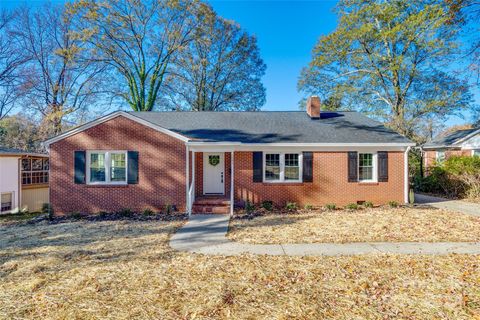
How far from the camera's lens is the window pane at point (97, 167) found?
1081 centimetres

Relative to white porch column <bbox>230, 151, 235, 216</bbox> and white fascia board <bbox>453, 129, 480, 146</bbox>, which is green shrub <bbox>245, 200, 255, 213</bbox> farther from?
white fascia board <bbox>453, 129, 480, 146</bbox>

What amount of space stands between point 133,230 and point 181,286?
4419mm

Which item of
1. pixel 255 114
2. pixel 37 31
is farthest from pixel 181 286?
pixel 37 31

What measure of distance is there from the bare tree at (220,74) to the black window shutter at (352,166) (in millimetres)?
17260

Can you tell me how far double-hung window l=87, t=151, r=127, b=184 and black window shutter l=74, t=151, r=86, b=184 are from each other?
212mm

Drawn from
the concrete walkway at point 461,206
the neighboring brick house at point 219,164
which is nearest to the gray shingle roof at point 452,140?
the concrete walkway at point 461,206

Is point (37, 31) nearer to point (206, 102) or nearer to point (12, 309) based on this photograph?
point (206, 102)

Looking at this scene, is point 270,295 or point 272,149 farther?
point 272,149

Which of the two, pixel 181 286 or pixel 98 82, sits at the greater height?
pixel 98 82

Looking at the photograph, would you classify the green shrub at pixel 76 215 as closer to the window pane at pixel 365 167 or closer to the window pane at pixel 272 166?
the window pane at pixel 272 166

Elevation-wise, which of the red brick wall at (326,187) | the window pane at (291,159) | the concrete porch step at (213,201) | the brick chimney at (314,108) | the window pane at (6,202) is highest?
the brick chimney at (314,108)

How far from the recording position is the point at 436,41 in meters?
20.2

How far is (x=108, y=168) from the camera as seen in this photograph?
35.3 feet

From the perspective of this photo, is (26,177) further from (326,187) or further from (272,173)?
(326,187)
